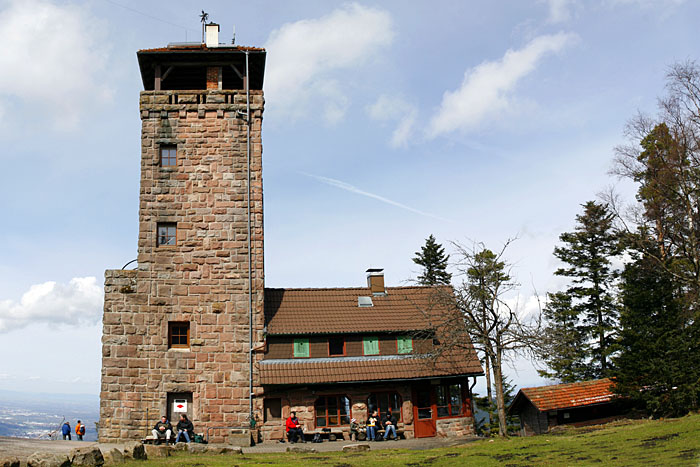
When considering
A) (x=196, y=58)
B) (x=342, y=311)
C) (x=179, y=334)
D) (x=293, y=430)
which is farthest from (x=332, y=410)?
(x=196, y=58)

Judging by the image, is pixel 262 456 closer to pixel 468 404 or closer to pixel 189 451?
pixel 189 451

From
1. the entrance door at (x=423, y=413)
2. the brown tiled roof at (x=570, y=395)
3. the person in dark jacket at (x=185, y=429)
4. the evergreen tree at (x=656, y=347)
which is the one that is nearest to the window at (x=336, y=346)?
the entrance door at (x=423, y=413)

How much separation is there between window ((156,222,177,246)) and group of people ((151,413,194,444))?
6771 millimetres

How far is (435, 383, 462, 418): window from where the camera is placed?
2295 centimetres

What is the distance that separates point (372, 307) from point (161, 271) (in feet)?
29.9

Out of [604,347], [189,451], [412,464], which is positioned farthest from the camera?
[604,347]

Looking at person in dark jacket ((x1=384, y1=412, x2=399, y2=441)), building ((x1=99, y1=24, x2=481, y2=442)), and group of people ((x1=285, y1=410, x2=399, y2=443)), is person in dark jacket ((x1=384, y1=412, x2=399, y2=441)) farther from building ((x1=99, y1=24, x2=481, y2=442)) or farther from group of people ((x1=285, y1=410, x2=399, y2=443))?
building ((x1=99, y1=24, x2=481, y2=442))

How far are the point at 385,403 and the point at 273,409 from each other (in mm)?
4450

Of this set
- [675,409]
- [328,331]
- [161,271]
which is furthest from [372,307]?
[675,409]

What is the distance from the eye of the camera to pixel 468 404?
2341 centimetres

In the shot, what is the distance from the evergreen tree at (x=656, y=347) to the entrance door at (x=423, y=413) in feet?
29.0

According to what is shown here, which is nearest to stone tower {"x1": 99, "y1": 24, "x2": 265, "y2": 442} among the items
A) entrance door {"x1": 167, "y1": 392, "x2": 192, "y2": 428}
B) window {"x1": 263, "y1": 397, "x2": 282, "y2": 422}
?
entrance door {"x1": 167, "y1": 392, "x2": 192, "y2": 428}

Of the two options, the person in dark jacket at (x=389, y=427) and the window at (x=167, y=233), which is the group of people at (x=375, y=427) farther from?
the window at (x=167, y=233)

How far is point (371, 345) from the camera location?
925 inches
